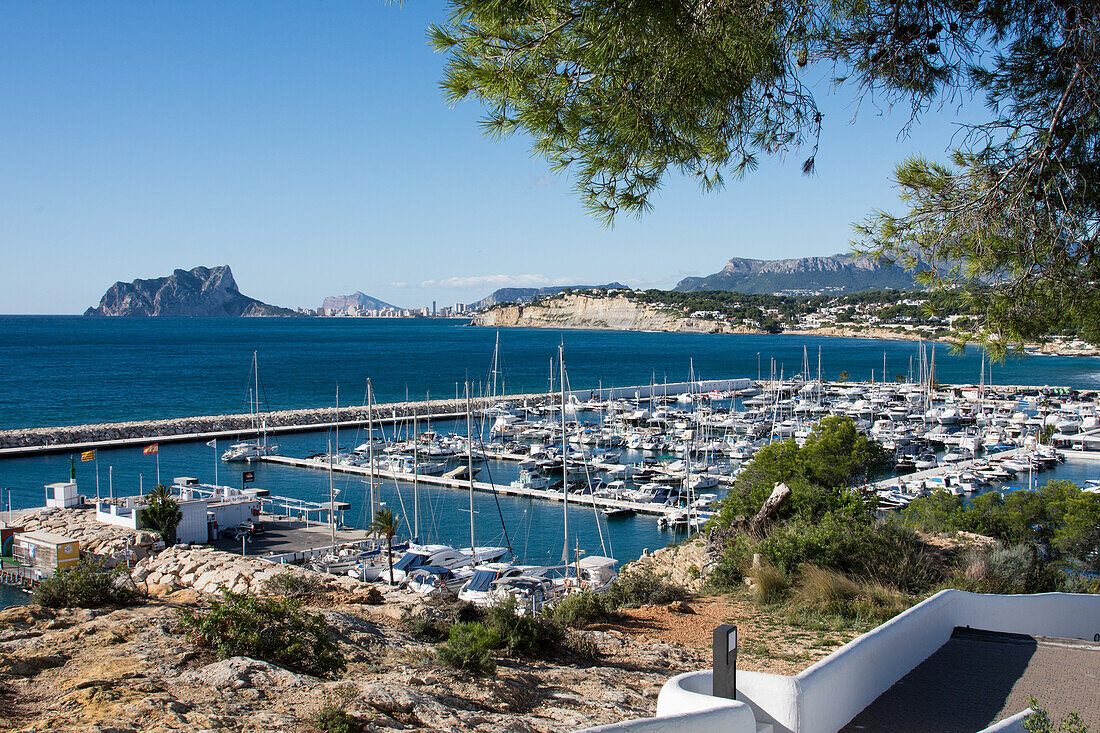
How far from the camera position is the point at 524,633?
768cm

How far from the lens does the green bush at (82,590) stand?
7676mm

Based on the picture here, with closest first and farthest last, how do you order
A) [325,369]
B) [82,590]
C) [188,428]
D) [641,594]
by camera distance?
[82,590]
[641,594]
[188,428]
[325,369]

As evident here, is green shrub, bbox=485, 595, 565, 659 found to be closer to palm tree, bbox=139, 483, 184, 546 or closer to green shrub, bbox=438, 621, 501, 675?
green shrub, bbox=438, 621, 501, 675

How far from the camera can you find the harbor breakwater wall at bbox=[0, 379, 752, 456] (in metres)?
44.9

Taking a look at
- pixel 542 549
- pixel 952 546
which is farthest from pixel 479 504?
pixel 952 546

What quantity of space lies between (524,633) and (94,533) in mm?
19456

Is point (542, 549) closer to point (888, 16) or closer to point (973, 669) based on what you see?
point (973, 669)

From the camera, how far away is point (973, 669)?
20.9 ft

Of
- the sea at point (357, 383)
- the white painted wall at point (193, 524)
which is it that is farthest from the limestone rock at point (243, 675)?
the white painted wall at point (193, 524)

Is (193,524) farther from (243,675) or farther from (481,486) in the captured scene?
(243,675)

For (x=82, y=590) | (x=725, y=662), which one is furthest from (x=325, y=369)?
(x=725, y=662)

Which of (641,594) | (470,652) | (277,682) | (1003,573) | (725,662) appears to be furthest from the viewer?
(641,594)

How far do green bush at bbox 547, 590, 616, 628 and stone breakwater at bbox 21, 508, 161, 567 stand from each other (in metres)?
13.7

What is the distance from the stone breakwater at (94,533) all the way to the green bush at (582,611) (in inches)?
538
